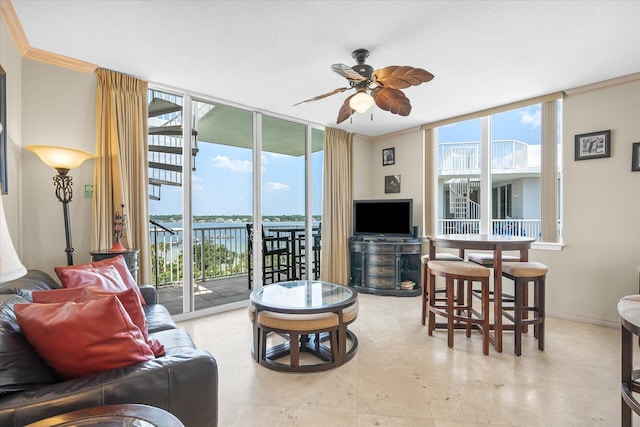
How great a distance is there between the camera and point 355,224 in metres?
4.89

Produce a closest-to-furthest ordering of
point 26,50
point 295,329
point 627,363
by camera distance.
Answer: point 627,363 → point 295,329 → point 26,50

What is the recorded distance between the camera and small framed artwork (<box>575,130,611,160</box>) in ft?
10.1

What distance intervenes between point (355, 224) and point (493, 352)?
2708mm

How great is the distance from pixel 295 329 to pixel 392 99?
197 centimetres

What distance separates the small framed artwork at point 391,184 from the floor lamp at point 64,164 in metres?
4.10

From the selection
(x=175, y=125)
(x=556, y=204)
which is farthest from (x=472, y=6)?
(x=175, y=125)

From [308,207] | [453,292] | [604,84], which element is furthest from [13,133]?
[604,84]

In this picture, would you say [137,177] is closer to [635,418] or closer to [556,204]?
[635,418]

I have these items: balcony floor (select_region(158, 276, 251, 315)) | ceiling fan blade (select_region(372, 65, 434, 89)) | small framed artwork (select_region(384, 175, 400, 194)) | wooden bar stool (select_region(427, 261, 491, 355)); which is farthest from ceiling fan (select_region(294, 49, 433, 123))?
balcony floor (select_region(158, 276, 251, 315))

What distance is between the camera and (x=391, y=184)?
5141 millimetres

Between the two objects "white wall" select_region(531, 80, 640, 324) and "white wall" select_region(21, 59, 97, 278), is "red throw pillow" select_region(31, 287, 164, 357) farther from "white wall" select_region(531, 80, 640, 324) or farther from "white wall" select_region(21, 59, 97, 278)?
"white wall" select_region(531, 80, 640, 324)

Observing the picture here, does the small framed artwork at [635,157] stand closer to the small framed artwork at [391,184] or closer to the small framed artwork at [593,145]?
the small framed artwork at [593,145]

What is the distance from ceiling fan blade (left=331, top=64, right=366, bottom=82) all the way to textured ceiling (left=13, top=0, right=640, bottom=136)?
1.03 ft

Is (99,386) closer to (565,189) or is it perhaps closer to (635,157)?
(565,189)
